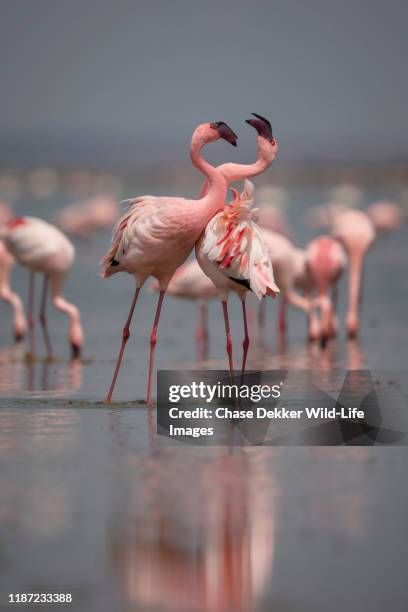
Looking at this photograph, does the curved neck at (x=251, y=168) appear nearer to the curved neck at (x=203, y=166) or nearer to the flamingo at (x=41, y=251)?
the curved neck at (x=203, y=166)

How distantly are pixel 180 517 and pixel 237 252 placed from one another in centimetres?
289

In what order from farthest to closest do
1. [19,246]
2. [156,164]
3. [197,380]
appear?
[156,164]
[19,246]
[197,380]

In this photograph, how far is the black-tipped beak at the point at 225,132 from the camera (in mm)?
8016

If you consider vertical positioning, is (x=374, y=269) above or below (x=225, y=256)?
above

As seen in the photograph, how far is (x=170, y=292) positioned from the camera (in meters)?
13.9

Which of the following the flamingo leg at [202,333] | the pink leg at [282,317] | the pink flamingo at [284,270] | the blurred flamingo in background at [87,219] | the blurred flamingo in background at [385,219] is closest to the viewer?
the flamingo leg at [202,333]

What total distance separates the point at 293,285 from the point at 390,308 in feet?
7.62

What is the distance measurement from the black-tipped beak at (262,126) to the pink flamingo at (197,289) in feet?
16.1

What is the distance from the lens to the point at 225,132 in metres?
8.09

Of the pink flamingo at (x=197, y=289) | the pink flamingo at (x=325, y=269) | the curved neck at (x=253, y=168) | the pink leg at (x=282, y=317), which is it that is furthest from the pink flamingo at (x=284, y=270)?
the curved neck at (x=253, y=168)

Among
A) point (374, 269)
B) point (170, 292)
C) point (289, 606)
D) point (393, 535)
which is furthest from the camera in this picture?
point (374, 269)

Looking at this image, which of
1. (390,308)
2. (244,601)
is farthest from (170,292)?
(244,601)

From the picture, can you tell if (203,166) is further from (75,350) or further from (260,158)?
(75,350)

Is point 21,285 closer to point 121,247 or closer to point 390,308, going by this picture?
point 390,308
